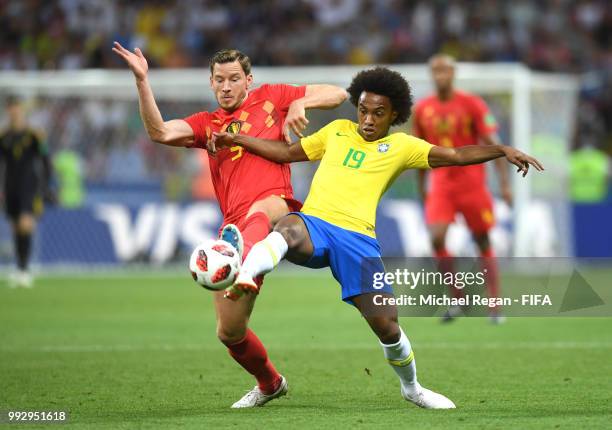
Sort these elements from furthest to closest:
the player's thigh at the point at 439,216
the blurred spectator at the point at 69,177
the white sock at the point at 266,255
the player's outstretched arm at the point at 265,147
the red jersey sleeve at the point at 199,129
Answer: the blurred spectator at the point at 69,177 → the player's thigh at the point at 439,216 → the red jersey sleeve at the point at 199,129 → the player's outstretched arm at the point at 265,147 → the white sock at the point at 266,255

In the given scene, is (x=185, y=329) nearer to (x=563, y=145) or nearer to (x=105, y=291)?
(x=105, y=291)

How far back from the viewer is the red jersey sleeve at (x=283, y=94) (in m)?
7.58

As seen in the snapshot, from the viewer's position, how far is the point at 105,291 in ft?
52.6

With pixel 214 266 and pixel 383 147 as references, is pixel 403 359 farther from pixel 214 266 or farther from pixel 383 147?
pixel 214 266

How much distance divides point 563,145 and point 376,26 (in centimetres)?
654

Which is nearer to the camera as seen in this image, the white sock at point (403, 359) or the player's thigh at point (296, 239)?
the player's thigh at point (296, 239)

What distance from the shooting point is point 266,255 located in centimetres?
634

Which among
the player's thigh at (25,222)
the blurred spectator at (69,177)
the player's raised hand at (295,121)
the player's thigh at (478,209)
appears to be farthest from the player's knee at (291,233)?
the blurred spectator at (69,177)

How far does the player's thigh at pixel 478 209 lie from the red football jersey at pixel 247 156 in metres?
4.92

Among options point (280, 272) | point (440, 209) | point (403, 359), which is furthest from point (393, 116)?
point (280, 272)

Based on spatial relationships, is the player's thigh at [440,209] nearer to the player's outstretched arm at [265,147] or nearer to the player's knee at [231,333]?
the player's outstretched arm at [265,147]

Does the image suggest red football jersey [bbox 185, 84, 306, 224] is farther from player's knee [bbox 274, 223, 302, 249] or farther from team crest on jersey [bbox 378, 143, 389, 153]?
team crest on jersey [bbox 378, 143, 389, 153]

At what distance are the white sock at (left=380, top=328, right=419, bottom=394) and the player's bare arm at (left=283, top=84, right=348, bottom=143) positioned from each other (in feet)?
4.33

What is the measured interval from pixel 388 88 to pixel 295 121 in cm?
57
